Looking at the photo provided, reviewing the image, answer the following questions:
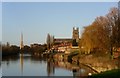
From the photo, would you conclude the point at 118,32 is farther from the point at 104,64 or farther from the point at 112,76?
the point at 112,76

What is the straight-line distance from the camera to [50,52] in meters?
71.9

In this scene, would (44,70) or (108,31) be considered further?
(44,70)

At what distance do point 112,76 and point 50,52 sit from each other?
2411 inches

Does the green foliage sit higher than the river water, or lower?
higher

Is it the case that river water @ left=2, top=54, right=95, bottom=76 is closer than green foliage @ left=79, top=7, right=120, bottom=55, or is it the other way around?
green foliage @ left=79, top=7, right=120, bottom=55

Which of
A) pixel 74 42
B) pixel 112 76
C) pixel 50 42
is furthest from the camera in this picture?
pixel 50 42

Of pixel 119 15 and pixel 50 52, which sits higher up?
pixel 119 15

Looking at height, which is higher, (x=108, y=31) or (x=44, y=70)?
(x=108, y=31)

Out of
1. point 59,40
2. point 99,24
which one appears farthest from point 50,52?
point 99,24

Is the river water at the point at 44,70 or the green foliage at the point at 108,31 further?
the river water at the point at 44,70

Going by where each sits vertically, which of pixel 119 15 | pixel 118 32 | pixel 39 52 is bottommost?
→ pixel 39 52

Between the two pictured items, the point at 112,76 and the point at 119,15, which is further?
the point at 119,15

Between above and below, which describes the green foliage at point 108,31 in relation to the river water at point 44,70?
above

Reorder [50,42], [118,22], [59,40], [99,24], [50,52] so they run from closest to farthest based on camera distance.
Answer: [118,22] < [99,24] < [50,52] < [50,42] < [59,40]
